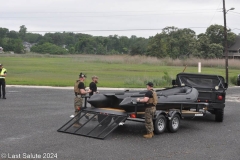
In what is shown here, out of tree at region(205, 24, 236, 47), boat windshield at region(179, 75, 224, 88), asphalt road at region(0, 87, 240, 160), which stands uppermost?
tree at region(205, 24, 236, 47)

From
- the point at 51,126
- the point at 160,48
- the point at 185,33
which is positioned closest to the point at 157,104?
the point at 51,126

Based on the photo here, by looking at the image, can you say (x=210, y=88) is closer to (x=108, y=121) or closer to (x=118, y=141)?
(x=108, y=121)

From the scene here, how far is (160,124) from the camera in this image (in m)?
11.5

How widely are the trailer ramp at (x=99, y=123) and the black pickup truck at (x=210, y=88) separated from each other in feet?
14.8

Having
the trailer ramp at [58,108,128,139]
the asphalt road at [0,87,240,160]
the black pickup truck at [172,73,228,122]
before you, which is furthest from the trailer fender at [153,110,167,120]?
the black pickup truck at [172,73,228,122]

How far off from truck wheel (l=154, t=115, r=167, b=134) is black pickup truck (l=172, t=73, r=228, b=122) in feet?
10.4

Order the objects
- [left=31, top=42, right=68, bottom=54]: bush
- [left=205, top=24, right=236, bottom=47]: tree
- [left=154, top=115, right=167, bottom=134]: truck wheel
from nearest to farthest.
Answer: [left=154, top=115, right=167, bottom=134]: truck wheel → [left=205, top=24, right=236, bottom=47]: tree → [left=31, top=42, right=68, bottom=54]: bush

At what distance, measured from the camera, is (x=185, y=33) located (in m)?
105

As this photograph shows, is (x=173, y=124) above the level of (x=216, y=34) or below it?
below

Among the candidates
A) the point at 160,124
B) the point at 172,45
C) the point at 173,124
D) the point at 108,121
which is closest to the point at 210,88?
the point at 173,124

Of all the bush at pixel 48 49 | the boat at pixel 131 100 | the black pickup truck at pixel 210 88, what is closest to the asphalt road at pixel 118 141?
the black pickup truck at pixel 210 88

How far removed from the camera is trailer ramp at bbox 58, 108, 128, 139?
1072 cm

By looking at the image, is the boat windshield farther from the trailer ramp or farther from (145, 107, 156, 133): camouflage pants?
the trailer ramp

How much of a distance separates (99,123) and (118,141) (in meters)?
0.89
